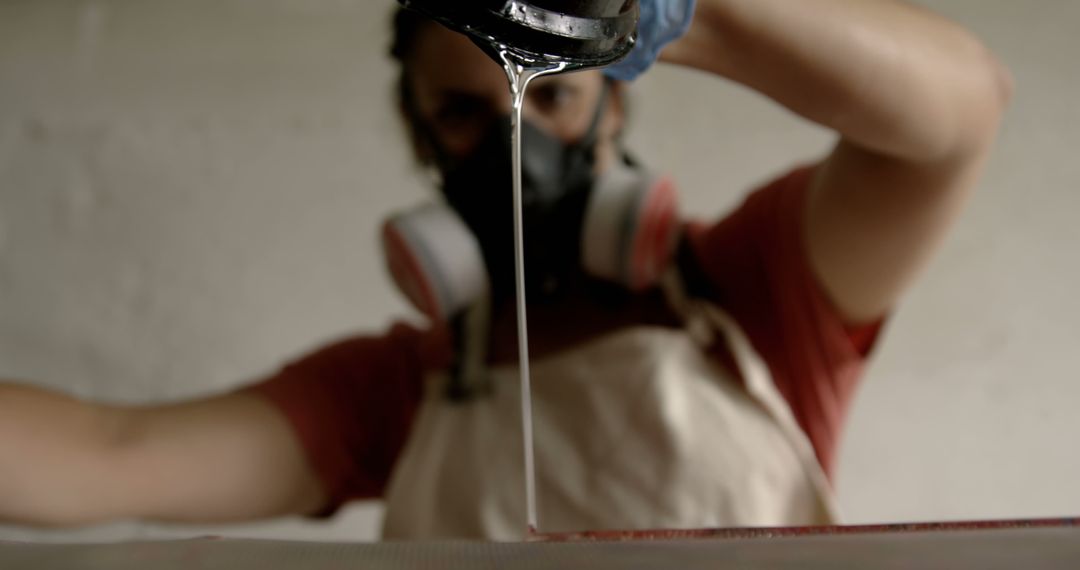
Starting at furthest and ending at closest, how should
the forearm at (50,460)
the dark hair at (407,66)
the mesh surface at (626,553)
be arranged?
the dark hair at (407,66), the forearm at (50,460), the mesh surface at (626,553)

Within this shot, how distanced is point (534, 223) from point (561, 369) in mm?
121

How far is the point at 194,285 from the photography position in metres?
1.05

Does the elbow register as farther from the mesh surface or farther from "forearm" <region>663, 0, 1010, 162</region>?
the mesh surface

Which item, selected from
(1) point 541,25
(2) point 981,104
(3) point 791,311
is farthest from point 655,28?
(3) point 791,311

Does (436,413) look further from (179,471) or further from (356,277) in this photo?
(356,277)

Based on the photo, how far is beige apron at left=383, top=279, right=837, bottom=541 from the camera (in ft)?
1.95

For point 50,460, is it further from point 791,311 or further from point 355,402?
point 791,311

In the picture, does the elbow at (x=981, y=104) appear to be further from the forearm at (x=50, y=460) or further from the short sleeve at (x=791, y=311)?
the forearm at (x=50, y=460)

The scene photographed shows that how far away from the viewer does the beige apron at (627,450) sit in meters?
0.59

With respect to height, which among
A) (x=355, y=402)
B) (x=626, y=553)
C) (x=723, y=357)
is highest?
(x=626, y=553)

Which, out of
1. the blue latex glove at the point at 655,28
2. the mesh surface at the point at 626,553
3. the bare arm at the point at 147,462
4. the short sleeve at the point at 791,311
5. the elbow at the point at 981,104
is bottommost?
the bare arm at the point at 147,462

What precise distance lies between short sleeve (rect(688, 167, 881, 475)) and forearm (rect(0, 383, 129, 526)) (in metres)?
0.50

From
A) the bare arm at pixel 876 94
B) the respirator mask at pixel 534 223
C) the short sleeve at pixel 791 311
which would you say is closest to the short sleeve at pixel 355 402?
the respirator mask at pixel 534 223

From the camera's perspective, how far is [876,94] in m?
0.43
